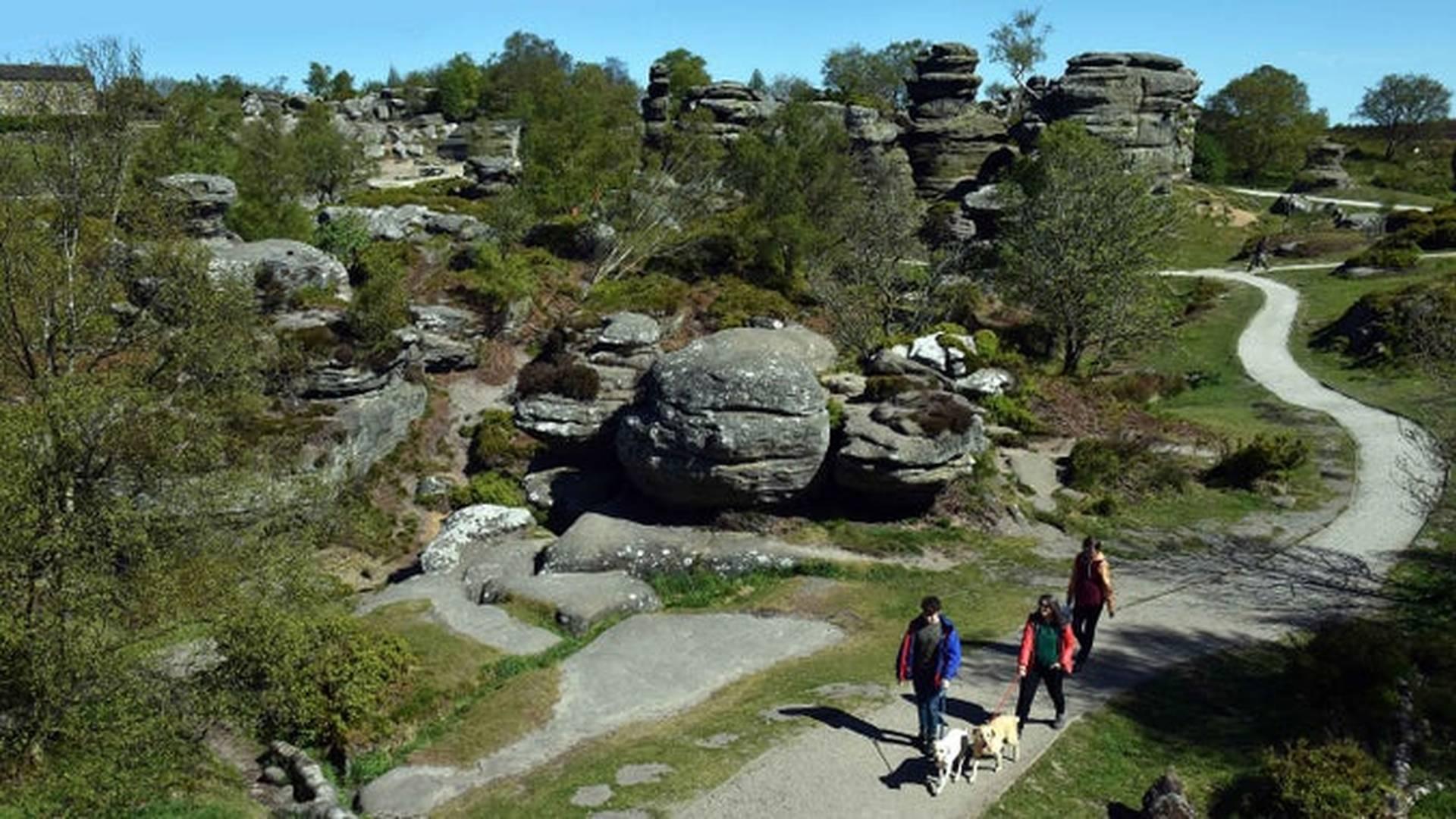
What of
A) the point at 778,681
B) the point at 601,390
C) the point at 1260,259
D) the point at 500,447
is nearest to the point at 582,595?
the point at 778,681

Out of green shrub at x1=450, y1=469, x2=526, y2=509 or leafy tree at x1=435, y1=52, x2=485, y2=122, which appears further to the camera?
leafy tree at x1=435, y1=52, x2=485, y2=122

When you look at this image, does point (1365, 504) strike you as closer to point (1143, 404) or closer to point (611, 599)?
point (1143, 404)

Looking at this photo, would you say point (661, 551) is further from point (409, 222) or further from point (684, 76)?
point (684, 76)

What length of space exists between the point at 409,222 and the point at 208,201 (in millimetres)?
11822

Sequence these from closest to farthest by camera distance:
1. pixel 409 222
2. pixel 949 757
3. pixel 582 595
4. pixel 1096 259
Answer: pixel 949 757 < pixel 582 595 < pixel 1096 259 < pixel 409 222

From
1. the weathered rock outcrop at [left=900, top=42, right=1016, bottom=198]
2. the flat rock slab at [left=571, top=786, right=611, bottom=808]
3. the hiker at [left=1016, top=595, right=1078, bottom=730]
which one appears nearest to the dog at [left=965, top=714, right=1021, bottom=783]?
the hiker at [left=1016, top=595, right=1078, bottom=730]

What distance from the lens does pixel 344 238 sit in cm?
4988

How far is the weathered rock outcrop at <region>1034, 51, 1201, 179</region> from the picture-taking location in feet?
269

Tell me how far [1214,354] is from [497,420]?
35.0 meters

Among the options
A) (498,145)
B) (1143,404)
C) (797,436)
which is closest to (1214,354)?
(1143,404)

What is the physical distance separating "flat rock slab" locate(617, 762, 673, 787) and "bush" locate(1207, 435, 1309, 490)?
22.5 m

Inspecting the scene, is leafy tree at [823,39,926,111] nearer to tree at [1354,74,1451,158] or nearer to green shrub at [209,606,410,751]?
tree at [1354,74,1451,158]

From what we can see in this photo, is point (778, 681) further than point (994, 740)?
Yes

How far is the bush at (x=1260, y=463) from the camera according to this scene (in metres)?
30.5
